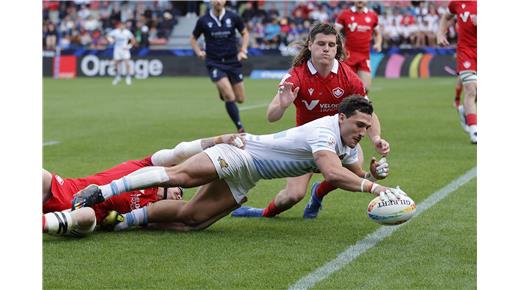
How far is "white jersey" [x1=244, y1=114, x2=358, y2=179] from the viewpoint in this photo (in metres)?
7.10

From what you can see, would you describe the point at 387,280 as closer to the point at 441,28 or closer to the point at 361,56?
the point at 441,28

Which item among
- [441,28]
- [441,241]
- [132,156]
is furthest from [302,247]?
[441,28]

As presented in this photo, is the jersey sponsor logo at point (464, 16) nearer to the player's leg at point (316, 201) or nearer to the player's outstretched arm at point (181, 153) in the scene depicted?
the player's leg at point (316, 201)

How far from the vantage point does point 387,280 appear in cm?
591

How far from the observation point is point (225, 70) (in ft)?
56.0

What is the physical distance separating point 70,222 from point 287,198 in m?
2.12

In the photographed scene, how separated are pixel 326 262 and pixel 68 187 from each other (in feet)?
7.52

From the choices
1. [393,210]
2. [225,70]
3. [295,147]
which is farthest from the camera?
[225,70]

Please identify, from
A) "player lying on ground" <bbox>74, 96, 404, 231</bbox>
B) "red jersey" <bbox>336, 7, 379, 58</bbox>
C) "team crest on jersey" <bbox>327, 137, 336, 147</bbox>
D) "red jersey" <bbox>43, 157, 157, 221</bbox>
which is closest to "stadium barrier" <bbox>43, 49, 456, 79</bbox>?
"red jersey" <bbox>336, 7, 379, 58</bbox>

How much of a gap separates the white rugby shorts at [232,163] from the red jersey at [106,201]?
78 centimetres

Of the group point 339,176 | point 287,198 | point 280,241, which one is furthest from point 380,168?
point 287,198

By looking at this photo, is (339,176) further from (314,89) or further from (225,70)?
(225,70)

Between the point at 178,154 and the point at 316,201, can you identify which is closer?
the point at 178,154

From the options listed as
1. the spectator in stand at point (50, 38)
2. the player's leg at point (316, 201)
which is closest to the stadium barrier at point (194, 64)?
the spectator in stand at point (50, 38)
